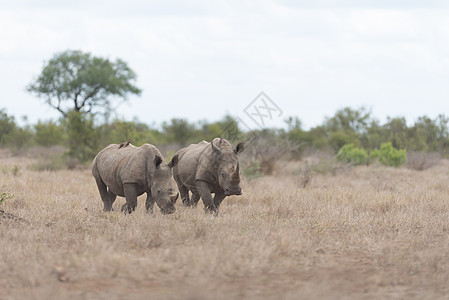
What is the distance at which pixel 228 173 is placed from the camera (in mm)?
8477

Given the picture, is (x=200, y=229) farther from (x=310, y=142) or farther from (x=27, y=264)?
(x=310, y=142)

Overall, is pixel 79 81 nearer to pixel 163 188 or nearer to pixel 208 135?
pixel 208 135

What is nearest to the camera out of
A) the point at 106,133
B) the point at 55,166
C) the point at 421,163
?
the point at 55,166

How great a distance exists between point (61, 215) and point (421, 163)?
2024cm

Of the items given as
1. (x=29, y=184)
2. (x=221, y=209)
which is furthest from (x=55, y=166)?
(x=221, y=209)

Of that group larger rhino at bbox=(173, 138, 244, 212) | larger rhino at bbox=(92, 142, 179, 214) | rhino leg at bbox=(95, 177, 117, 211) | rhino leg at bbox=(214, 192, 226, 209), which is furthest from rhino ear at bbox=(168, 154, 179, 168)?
rhino leg at bbox=(95, 177, 117, 211)

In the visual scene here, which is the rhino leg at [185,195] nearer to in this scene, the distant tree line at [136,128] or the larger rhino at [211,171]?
the larger rhino at [211,171]

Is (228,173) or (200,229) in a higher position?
(228,173)

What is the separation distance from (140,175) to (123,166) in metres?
0.40

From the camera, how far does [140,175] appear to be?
8.55 meters

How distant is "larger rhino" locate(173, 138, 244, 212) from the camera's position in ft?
27.9

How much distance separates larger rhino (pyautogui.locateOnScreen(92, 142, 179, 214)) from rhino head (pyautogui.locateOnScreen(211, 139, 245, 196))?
736 millimetres

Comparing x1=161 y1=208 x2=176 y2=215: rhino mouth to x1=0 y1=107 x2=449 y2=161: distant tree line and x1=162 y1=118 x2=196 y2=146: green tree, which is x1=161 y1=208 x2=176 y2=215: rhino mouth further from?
x1=162 y1=118 x2=196 y2=146: green tree

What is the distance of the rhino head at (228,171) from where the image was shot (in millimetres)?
8430
